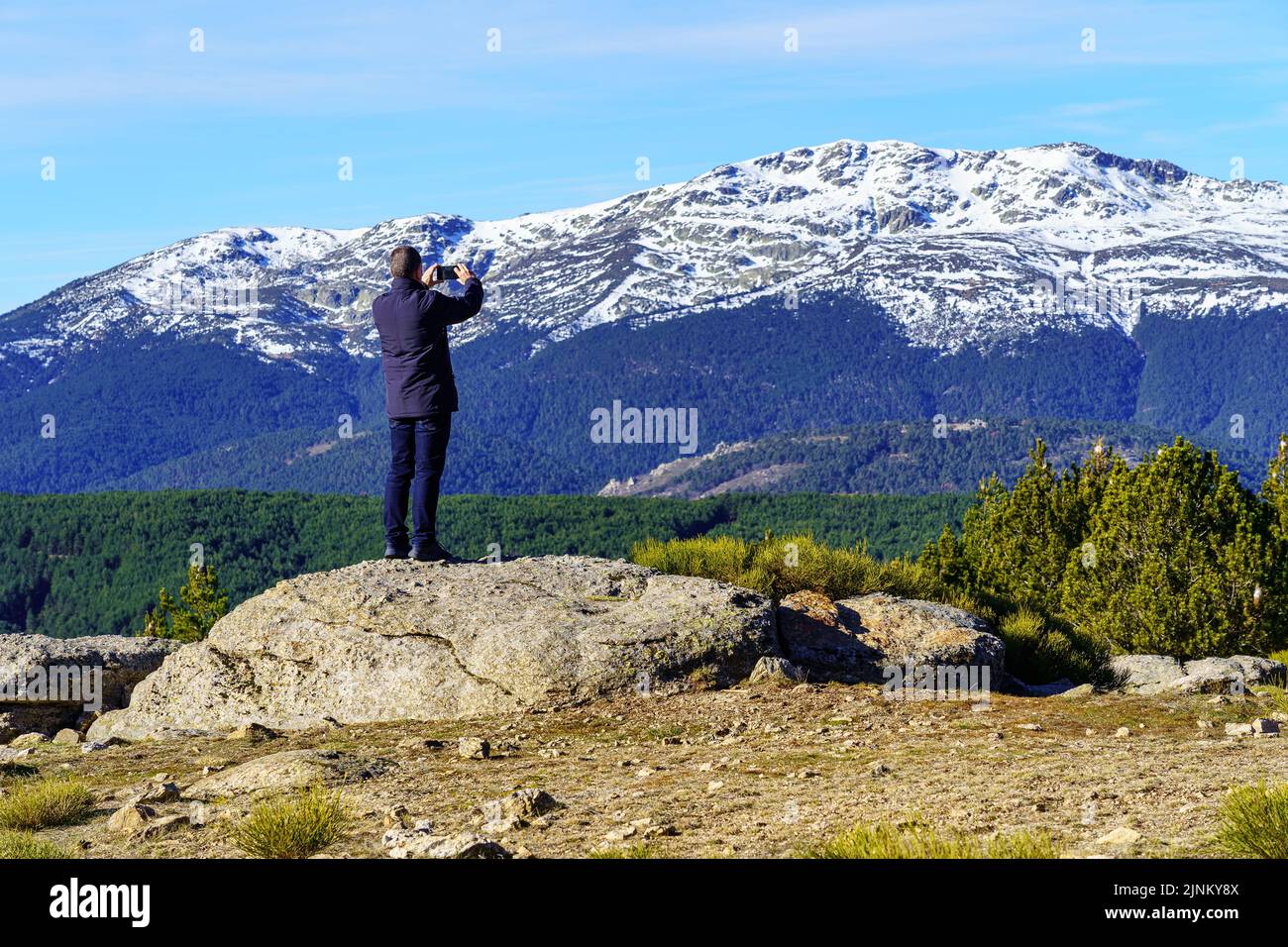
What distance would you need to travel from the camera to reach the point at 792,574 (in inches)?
735

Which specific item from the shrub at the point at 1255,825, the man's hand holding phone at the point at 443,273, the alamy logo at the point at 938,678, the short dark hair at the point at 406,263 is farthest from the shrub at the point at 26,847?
the alamy logo at the point at 938,678

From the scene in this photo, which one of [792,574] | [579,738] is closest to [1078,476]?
[792,574]

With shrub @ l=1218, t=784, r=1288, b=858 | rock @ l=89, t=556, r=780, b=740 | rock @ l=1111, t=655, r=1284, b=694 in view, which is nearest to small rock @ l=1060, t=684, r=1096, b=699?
rock @ l=1111, t=655, r=1284, b=694

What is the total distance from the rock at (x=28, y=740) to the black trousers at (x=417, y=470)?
4691 millimetres

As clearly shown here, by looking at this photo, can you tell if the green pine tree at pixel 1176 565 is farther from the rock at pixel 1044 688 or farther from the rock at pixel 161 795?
the rock at pixel 161 795

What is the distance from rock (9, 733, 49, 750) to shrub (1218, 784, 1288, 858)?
11.9 m

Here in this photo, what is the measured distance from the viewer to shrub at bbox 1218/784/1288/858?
7.50m

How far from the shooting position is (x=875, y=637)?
16.4 meters

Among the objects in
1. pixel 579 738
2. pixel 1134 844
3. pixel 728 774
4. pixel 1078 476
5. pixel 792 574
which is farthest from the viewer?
pixel 1078 476

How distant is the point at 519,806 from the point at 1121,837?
3924 millimetres
